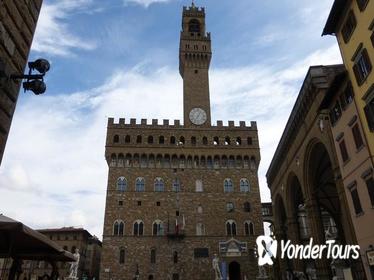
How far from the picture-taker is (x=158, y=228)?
1407 inches

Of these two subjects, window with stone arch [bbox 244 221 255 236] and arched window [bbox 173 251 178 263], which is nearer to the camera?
arched window [bbox 173 251 178 263]

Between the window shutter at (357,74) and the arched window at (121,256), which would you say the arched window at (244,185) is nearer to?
the arched window at (121,256)

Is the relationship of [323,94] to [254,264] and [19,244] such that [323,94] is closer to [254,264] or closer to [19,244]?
[19,244]

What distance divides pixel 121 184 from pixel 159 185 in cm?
416

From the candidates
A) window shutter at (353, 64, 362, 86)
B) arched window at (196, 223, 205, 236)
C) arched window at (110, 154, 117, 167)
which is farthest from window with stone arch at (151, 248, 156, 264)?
window shutter at (353, 64, 362, 86)

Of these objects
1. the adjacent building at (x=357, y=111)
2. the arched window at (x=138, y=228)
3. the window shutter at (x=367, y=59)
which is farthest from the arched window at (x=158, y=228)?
the window shutter at (x=367, y=59)

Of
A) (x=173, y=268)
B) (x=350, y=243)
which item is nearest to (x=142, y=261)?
(x=173, y=268)

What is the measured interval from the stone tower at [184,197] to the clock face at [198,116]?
120mm

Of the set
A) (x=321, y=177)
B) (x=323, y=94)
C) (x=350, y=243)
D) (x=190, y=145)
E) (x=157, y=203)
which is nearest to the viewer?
(x=350, y=243)

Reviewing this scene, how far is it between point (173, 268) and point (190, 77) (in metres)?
22.7

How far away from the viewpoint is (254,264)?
3475cm

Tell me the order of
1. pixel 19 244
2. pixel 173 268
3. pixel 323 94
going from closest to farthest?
pixel 19 244 → pixel 323 94 → pixel 173 268

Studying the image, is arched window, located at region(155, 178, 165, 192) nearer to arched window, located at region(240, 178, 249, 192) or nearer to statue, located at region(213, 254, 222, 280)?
arched window, located at region(240, 178, 249, 192)

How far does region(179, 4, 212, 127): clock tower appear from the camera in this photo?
41.0 m
